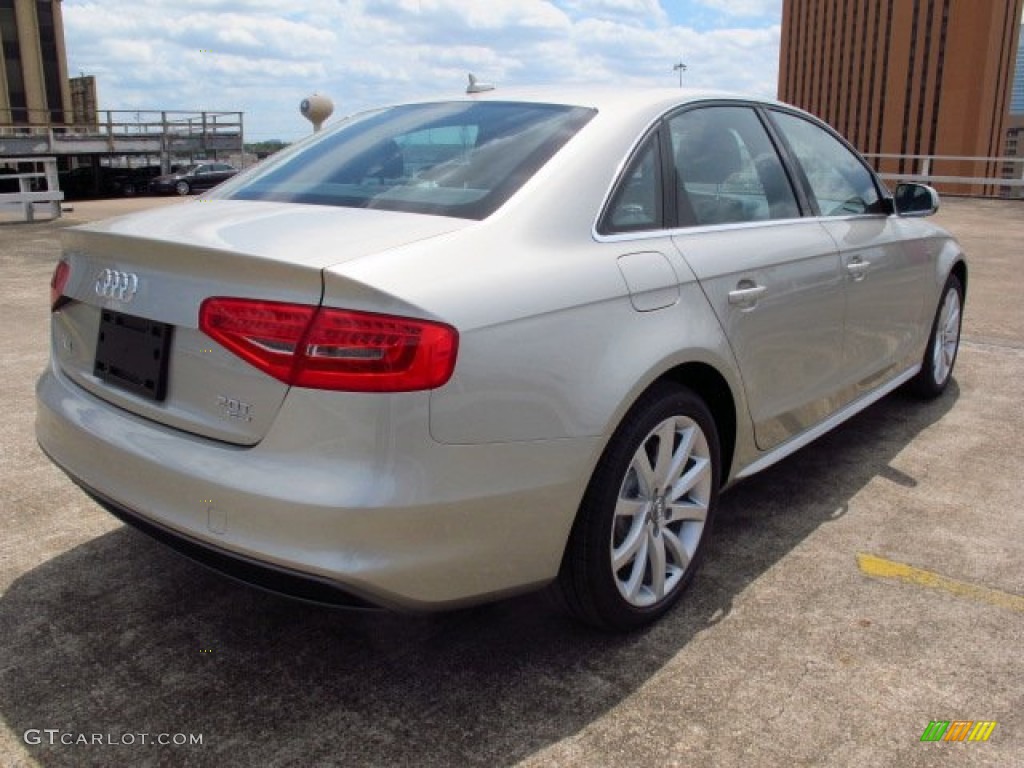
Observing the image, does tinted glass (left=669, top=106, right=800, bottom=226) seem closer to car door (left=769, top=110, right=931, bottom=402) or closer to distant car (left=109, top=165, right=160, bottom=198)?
car door (left=769, top=110, right=931, bottom=402)

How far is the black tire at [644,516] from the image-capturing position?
8.00 feet

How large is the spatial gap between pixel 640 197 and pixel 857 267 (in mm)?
1408

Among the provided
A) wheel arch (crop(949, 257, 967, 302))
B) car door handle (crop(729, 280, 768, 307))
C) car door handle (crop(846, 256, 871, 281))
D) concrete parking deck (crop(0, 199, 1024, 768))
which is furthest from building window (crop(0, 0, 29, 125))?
car door handle (crop(729, 280, 768, 307))

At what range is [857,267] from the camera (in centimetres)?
372

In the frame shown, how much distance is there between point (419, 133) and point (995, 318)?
6040 millimetres

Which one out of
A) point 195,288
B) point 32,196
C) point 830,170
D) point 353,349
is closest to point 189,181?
point 32,196

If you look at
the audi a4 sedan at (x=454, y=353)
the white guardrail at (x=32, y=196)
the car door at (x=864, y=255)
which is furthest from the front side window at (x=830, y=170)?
the white guardrail at (x=32, y=196)

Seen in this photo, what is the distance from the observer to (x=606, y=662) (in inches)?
102

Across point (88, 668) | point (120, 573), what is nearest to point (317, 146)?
point (120, 573)

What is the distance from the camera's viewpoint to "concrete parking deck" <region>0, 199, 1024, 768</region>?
2.23 metres

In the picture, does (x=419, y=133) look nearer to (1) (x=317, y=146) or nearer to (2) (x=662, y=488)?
(1) (x=317, y=146)

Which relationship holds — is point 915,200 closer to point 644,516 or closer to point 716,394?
point 716,394

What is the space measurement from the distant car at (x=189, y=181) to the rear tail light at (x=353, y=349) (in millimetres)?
34295

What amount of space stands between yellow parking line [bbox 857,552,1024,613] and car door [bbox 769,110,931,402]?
0.87 metres
